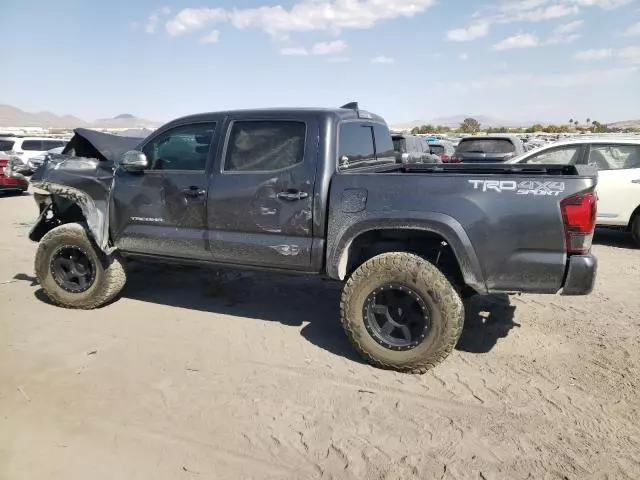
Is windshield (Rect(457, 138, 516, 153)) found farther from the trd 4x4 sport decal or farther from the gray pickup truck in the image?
the trd 4x4 sport decal

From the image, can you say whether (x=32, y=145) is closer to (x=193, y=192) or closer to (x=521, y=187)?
(x=193, y=192)

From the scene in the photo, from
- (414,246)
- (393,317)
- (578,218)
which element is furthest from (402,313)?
(578,218)

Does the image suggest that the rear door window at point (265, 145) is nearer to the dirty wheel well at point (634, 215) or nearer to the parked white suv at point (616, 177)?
the parked white suv at point (616, 177)

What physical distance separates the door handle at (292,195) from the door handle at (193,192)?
76 cm

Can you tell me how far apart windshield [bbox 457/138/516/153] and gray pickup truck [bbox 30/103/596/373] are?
25.5 feet

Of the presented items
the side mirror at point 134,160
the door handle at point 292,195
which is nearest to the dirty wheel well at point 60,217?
the side mirror at point 134,160

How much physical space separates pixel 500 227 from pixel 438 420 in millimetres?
1345

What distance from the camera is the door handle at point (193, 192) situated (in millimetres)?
4398

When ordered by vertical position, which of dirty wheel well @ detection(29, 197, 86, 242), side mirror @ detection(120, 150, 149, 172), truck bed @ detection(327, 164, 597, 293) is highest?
side mirror @ detection(120, 150, 149, 172)

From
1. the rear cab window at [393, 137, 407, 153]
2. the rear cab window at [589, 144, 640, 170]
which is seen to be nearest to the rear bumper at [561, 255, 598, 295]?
the rear cab window at [589, 144, 640, 170]

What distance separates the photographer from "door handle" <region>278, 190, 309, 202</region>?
4.00 meters

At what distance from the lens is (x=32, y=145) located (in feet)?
58.2

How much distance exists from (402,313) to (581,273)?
4.16 ft

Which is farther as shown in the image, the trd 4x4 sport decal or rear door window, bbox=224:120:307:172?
rear door window, bbox=224:120:307:172
